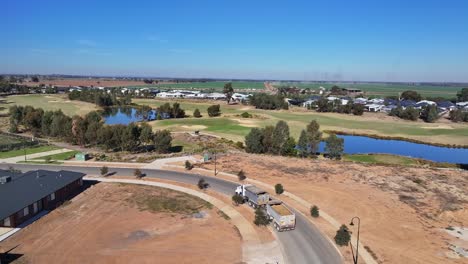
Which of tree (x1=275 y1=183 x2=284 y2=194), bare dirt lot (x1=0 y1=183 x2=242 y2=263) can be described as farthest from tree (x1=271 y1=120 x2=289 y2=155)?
bare dirt lot (x1=0 y1=183 x2=242 y2=263)

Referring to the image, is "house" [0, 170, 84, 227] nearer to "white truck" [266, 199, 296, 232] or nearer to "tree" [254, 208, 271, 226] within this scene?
"tree" [254, 208, 271, 226]

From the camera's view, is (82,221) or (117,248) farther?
(82,221)

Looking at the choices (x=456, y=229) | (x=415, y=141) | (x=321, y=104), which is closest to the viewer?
(x=456, y=229)

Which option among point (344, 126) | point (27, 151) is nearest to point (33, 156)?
point (27, 151)

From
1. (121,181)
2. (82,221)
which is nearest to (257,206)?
(82,221)

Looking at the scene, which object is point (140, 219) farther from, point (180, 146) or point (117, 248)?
point (180, 146)

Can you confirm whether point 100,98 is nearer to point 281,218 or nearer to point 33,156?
point 33,156
